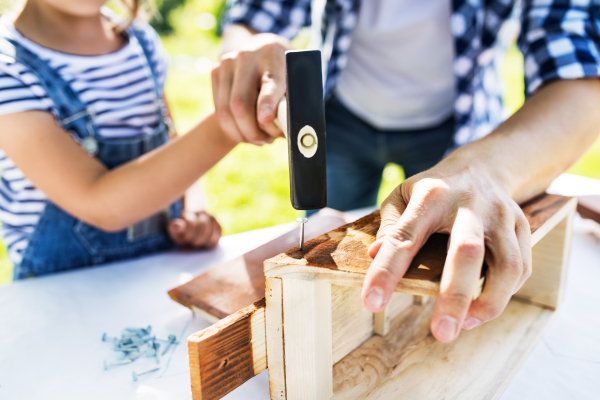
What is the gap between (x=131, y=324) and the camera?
85 cm

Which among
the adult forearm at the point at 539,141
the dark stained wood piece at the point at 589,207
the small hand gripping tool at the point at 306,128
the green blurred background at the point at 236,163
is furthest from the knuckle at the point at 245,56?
the dark stained wood piece at the point at 589,207

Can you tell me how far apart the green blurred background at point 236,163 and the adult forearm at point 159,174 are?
0.67 metres

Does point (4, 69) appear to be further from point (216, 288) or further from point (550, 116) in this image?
point (550, 116)

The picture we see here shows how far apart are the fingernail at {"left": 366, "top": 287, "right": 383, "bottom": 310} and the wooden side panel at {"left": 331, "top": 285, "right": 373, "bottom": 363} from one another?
19 centimetres

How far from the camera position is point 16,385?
0.69 metres

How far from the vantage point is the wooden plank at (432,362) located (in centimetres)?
65

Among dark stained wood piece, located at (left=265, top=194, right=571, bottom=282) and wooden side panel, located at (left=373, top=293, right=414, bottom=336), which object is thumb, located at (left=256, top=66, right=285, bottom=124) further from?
wooden side panel, located at (left=373, top=293, right=414, bottom=336)

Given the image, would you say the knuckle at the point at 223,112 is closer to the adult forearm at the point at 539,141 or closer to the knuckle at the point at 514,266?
the adult forearm at the point at 539,141

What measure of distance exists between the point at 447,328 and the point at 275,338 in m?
0.25

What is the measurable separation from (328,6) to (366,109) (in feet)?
1.17

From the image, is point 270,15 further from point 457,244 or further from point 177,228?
point 457,244

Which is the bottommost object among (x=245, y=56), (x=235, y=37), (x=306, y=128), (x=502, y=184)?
(x=502, y=184)

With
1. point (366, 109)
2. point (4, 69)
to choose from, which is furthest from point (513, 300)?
point (4, 69)

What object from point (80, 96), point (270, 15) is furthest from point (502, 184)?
point (80, 96)
